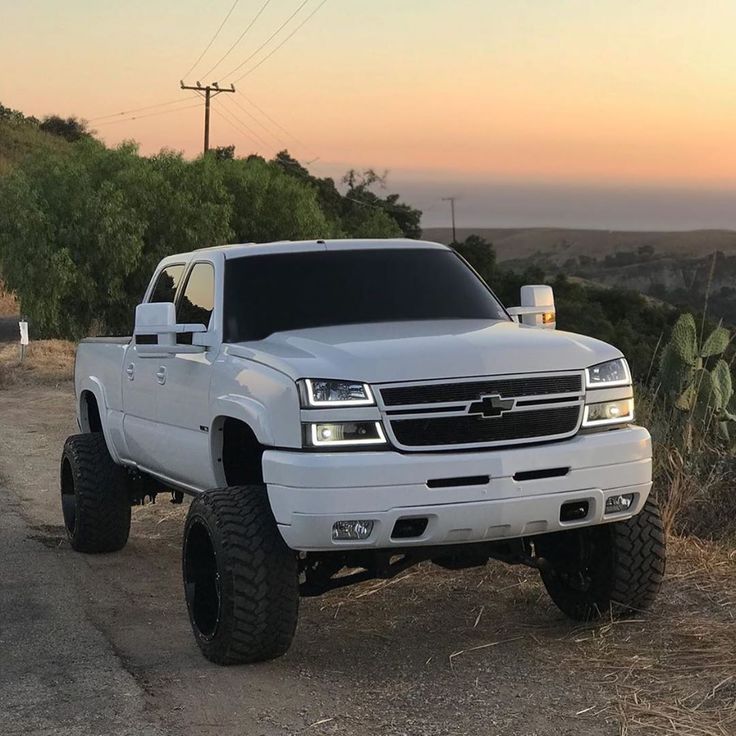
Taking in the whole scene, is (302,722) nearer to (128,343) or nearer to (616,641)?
(616,641)

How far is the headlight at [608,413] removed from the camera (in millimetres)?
5379

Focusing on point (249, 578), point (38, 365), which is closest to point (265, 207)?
point (38, 365)

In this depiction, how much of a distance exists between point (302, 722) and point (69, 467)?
14.0ft

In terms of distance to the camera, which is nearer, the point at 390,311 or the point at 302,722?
the point at 302,722

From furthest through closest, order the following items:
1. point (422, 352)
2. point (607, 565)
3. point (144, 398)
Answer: point (144, 398) < point (607, 565) < point (422, 352)

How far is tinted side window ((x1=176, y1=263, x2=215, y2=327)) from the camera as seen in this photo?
21.7 feet

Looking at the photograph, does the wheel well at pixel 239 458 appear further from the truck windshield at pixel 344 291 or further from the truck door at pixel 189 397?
the truck windshield at pixel 344 291

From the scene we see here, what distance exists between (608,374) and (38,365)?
19.7 metres

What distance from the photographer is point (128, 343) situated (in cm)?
766

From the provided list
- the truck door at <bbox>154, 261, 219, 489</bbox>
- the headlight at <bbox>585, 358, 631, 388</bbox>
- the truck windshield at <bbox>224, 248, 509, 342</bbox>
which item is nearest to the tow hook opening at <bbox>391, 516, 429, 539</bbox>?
the headlight at <bbox>585, 358, 631, 388</bbox>

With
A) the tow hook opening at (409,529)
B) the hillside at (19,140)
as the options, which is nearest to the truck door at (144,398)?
the tow hook opening at (409,529)

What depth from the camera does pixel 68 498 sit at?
28.1 feet

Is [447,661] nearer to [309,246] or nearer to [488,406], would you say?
[488,406]

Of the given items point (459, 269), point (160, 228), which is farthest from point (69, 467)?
point (160, 228)
